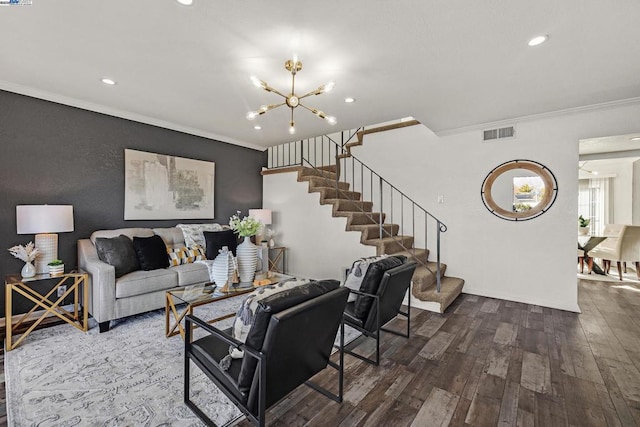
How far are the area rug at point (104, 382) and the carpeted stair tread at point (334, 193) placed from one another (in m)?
2.66

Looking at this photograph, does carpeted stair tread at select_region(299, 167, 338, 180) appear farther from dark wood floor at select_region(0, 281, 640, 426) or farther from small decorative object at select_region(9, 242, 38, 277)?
small decorative object at select_region(9, 242, 38, 277)

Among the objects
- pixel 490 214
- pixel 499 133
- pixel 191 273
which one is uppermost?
pixel 499 133

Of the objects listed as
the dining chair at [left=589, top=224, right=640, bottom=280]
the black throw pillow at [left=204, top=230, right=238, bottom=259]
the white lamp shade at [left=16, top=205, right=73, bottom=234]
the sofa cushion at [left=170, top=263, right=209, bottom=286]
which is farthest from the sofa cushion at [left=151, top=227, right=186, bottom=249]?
the dining chair at [left=589, top=224, right=640, bottom=280]

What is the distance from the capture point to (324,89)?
2.54 meters

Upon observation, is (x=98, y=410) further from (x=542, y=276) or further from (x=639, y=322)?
(x=639, y=322)

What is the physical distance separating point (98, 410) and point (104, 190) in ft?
9.98

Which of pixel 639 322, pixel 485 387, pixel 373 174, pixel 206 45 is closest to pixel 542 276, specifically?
pixel 639 322

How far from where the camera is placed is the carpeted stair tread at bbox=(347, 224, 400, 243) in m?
4.43

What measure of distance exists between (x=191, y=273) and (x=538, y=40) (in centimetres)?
427

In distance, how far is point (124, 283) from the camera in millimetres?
3047

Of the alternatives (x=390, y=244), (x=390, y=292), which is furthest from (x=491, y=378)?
(x=390, y=244)

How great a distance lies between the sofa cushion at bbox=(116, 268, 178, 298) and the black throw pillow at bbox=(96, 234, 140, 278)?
3.3 inches

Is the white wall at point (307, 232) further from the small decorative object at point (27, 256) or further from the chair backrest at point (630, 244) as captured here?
the chair backrest at point (630, 244)

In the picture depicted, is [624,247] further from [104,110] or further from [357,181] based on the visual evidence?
[104,110]
